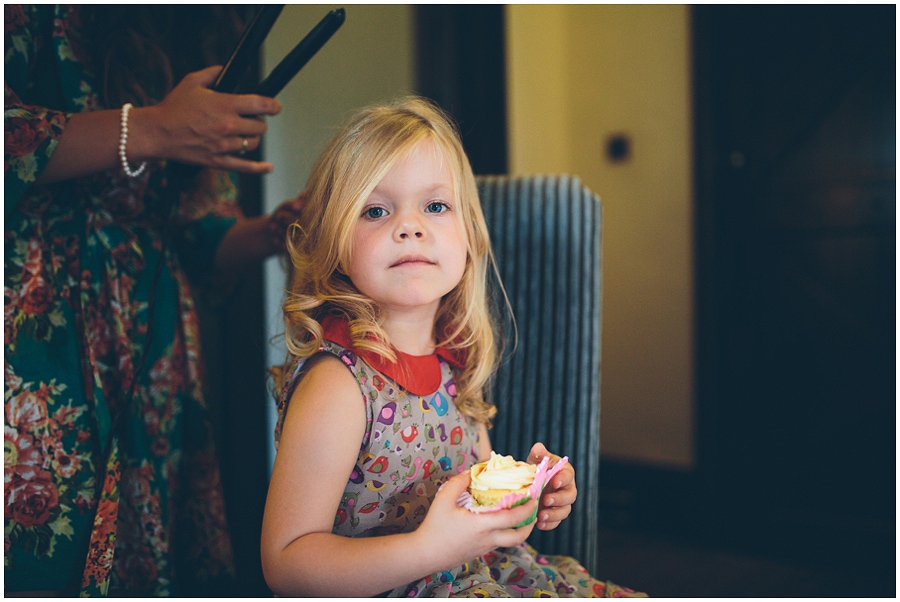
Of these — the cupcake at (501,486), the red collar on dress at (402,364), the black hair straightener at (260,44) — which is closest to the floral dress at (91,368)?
the black hair straightener at (260,44)

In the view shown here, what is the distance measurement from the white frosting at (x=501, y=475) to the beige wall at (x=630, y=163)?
6.23 ft

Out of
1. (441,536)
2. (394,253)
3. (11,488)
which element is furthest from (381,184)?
(11,488)

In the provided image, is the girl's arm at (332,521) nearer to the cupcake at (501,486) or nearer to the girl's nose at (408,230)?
the cupcake at (501,486)

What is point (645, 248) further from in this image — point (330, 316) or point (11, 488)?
point (11, 488)

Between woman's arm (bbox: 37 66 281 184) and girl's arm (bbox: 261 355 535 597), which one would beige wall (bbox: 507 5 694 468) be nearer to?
woman's arm (bbox: 37 66 281 184)

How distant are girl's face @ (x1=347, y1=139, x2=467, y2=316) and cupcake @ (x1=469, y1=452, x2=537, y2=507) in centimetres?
23

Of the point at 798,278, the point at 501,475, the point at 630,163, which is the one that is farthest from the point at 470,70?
the point at 501,475

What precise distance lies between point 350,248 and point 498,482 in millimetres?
353

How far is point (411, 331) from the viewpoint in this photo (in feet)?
2.96

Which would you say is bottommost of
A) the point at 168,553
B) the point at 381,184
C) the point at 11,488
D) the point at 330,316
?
the point at 168,553

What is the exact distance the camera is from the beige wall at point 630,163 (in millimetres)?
2504

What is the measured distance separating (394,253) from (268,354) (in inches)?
32.4

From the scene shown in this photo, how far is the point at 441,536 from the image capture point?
654 mm

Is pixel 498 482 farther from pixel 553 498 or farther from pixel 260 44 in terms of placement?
pixel 260 44
